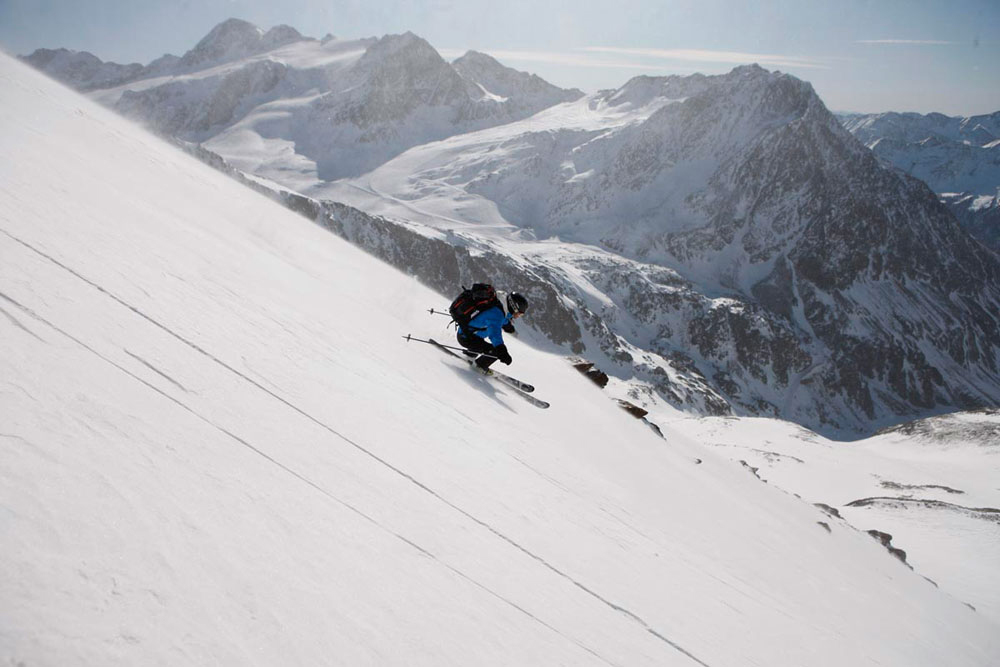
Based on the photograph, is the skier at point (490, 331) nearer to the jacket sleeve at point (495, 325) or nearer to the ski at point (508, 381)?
the jacket sleeve at point (495, 325)

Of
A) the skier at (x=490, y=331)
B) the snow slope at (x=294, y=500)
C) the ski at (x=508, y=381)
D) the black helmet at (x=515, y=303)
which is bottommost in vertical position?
the snow slope at (x=294, y=500)

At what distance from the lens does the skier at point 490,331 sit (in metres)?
11.1

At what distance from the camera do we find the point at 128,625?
2096 mm

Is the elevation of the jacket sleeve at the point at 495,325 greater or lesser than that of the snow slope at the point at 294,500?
greater

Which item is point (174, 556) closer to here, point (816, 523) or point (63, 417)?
point (63, 417)

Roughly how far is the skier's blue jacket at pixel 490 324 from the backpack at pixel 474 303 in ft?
0.27

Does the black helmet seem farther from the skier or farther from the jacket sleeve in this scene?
the jacket sleeve

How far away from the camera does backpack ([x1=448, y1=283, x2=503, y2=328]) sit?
36.7ft

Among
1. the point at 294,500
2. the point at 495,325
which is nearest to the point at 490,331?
the point at 495,325

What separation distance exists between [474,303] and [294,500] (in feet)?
26.2

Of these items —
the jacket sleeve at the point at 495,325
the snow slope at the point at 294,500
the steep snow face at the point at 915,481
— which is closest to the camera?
the snow slope at the point at 294,500

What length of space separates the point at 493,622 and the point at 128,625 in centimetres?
216

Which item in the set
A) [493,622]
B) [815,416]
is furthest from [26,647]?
[815,416]

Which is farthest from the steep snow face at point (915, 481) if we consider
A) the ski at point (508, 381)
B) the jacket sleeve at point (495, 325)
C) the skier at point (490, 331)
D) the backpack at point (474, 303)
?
the backpack at point (474, 303)
